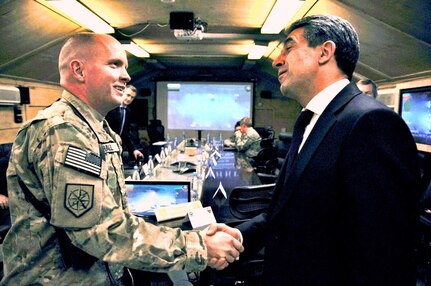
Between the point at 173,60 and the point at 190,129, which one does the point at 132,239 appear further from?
the point at 190,129

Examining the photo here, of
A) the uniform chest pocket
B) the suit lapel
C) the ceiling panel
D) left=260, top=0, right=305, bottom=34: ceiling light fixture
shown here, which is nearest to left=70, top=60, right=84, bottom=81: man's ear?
the uniform chest pocket

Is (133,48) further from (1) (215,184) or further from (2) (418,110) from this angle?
(2) (418,110)

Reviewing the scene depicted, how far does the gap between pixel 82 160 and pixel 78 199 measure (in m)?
0.11

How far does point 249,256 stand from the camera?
172cm

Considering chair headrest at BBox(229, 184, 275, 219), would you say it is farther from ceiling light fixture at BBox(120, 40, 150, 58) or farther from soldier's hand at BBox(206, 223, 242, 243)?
ceiling light fixture at BBox(120, 40, 150, 58)

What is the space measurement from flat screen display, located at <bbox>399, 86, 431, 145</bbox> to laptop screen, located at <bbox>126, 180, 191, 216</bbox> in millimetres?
3707

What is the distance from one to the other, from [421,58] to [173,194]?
11.0 feet

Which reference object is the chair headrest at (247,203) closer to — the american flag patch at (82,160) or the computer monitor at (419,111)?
the american flag patch at (82,160)

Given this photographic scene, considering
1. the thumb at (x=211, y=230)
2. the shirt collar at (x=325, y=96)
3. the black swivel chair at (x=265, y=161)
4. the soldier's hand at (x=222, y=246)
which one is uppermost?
the shirt collar at (x=325, y=96)

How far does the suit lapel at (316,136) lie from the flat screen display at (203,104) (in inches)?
387

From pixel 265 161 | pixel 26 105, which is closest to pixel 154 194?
pixel 265 161

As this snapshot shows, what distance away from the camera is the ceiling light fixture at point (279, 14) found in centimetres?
344

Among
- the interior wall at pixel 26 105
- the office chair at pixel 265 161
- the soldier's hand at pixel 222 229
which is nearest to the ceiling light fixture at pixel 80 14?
the interior wall at pixel 26 105

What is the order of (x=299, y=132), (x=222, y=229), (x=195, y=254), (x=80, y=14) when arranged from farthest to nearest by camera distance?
(x=80, y=14)
(x=222, y=229)
(x=299, y=132)
(x=195, y=254)
